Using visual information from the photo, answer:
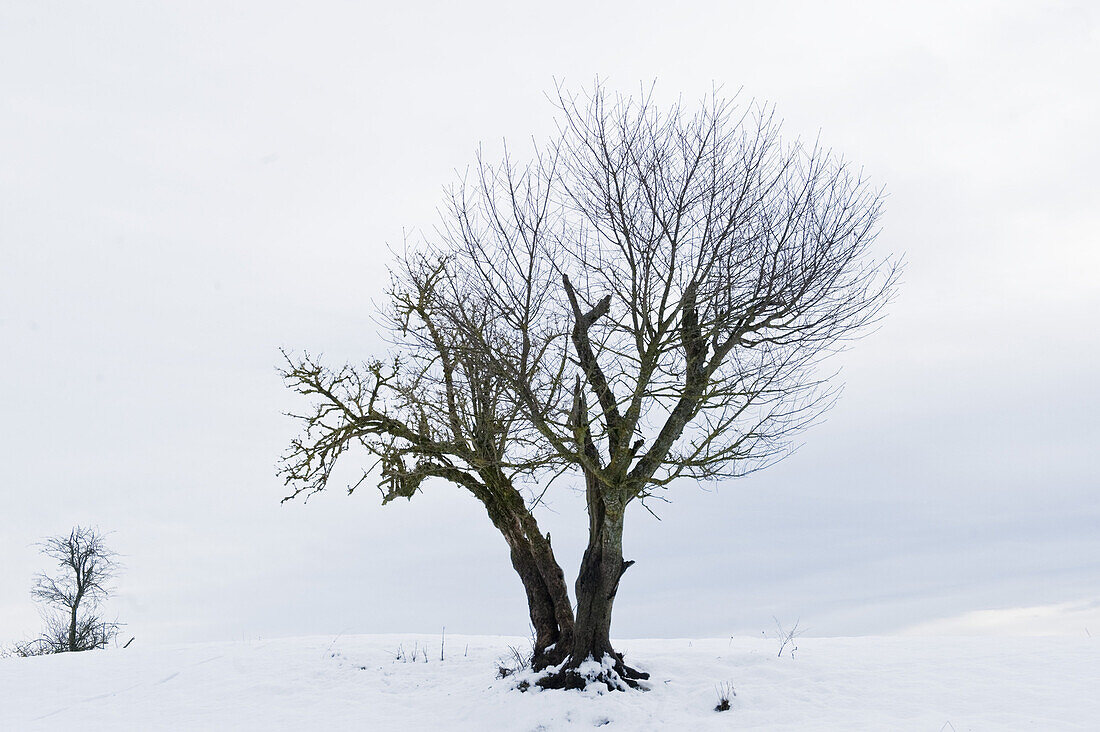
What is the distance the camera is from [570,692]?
11.0 m

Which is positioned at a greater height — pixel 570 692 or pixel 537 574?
pixel 537 574

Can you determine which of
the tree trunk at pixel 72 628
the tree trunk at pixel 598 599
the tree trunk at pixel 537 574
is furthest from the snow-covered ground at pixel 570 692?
the tree trunk at pixel 72 628

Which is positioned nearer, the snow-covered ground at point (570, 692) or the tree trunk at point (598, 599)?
the snow-covered ground at point (570, 692)

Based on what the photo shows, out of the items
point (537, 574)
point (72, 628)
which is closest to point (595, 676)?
point (537, 574)

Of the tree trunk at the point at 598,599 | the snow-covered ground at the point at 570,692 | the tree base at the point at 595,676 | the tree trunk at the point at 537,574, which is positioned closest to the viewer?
the snow-covered ground at the point at 570,692

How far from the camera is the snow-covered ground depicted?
10.1 meters

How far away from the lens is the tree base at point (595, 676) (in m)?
11.2

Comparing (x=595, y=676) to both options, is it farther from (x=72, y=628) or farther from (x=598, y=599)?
(x=72, y=628)

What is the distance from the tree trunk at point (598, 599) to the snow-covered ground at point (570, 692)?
0.46 meters

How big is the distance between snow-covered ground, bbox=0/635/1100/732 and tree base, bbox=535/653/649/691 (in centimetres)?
26

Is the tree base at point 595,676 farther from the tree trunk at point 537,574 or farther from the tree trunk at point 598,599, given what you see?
the tree trunk at point 537,574

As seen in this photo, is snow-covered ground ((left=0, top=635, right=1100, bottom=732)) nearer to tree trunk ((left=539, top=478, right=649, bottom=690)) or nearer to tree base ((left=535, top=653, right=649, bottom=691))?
tree base ((left=535, top=653, right=649, bottom=691))

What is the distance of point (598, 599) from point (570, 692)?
1224 mm

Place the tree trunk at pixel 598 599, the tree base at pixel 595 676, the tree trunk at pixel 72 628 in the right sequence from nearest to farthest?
the tree base at pixel 595 676, the tree trunk at pixel 598 599, the tree trunk at pixel 72 628
